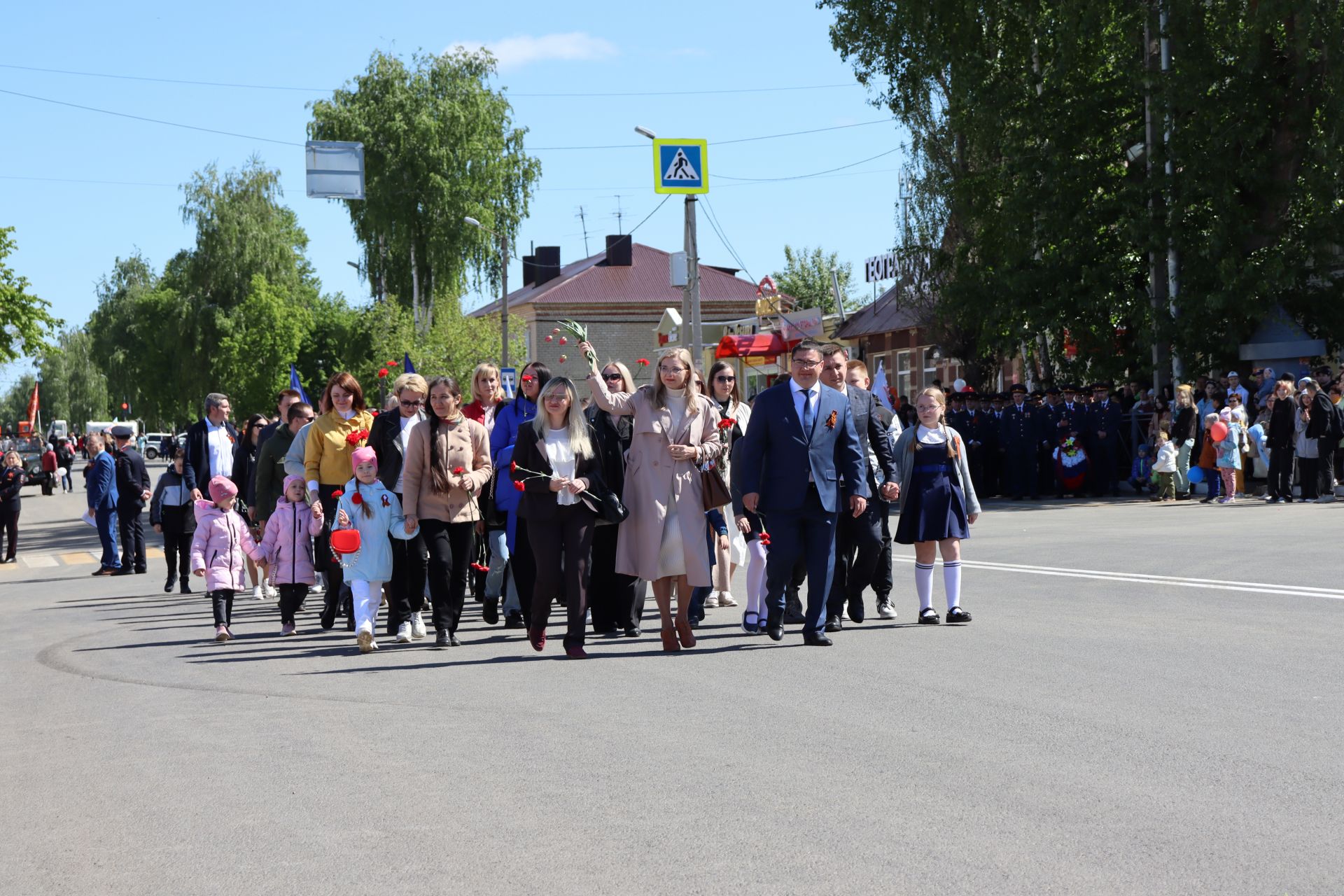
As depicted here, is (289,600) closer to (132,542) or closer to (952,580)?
(952,580)

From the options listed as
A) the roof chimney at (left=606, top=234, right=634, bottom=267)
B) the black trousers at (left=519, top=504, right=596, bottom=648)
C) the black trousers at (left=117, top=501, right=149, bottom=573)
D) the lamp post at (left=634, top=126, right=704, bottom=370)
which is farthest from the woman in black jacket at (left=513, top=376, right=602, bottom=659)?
the roof chimney at (left=606, top=234, right=634, bottom=267)

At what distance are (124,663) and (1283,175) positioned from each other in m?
23.2

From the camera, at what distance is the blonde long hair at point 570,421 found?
395 inches

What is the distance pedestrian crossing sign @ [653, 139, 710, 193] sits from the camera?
26.0 m

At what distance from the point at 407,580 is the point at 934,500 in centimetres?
369

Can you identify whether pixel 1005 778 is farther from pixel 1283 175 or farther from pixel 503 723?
pixel 1283 175

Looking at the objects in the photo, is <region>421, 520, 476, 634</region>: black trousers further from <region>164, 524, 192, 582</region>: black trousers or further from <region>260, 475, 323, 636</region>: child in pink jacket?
<region>164, 524, 192, 582</region>: black trousers

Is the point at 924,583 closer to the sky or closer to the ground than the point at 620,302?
closer to the ground

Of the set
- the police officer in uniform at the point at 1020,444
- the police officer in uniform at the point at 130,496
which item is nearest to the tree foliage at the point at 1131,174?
the police officer in uniform at the point at 1020,444

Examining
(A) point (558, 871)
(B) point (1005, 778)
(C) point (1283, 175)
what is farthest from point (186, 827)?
(C) point (1283, 175)

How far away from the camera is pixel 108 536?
2033cm

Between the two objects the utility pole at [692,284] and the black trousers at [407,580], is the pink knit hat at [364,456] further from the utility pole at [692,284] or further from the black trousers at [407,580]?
the utility pole at [692,284]

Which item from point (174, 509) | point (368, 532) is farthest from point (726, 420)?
point (174, 509)

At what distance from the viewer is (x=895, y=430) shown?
11.9m
